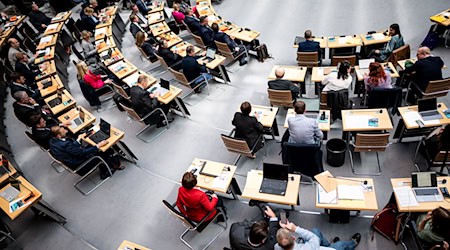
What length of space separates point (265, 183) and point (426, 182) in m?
2.37

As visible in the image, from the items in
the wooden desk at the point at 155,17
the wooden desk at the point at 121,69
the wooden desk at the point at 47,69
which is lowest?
the wooden desk at the point at 121,69

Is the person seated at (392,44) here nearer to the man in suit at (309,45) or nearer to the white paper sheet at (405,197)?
the man in suit at (309,45)

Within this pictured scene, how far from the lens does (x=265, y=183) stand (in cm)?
554

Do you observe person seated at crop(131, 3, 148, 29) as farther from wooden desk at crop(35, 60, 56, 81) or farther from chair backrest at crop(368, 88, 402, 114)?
chair backrest at crop(368, 88, 402, 114)

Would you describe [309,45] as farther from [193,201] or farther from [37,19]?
[37,19]

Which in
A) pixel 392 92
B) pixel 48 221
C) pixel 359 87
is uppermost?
pixel 392 92

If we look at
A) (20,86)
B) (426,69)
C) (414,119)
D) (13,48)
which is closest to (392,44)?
(426,69)

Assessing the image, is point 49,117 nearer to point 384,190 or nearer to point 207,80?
point 207,80

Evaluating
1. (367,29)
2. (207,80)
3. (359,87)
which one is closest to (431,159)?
(359,87)

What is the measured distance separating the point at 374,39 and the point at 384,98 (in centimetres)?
287

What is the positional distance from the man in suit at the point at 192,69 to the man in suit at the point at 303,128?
3.56 meters

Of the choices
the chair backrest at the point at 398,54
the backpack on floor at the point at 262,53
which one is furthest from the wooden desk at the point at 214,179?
the backpack on floor at the point at 262,53

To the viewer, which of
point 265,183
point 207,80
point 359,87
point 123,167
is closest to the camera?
point 265,183

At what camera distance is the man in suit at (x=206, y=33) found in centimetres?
1043
